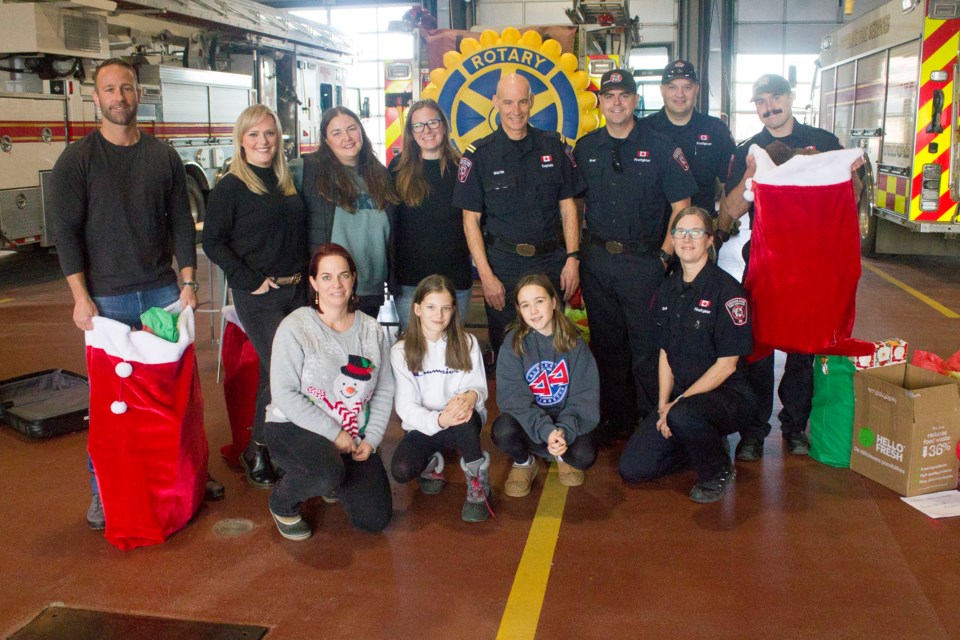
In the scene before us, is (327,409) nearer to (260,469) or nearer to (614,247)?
(260,469)

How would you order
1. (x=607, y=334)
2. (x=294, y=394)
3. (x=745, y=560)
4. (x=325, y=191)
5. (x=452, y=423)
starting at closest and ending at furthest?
(x=745, y=560)
(x=294, y=394)
(x=452, y=423)
(x=325, y=191)
(x=607, y=334)

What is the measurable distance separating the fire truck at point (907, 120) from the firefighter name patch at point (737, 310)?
5708mm

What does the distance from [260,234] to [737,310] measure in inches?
84.9

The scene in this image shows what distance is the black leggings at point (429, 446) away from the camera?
3.71 meters

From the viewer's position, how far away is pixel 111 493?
3430 millimetres

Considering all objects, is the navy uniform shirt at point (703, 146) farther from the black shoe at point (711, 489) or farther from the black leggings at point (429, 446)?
the black leggings at point (429, 446)

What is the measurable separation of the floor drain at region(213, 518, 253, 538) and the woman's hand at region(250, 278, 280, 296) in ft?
3.26

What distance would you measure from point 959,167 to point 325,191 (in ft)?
22.5

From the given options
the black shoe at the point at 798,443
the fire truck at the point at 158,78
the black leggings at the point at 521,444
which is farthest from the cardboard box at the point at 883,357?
the fire truck at the point at 158,78

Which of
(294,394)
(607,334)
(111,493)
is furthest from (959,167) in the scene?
(111,493)

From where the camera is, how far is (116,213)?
11.3 ft

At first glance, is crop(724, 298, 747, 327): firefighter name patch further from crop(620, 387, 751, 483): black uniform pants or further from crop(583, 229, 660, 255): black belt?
crop(583, 229, 660, 255): black belt

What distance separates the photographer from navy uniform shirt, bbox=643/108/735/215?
15.8ft

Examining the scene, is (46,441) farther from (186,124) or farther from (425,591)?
(186,124)
